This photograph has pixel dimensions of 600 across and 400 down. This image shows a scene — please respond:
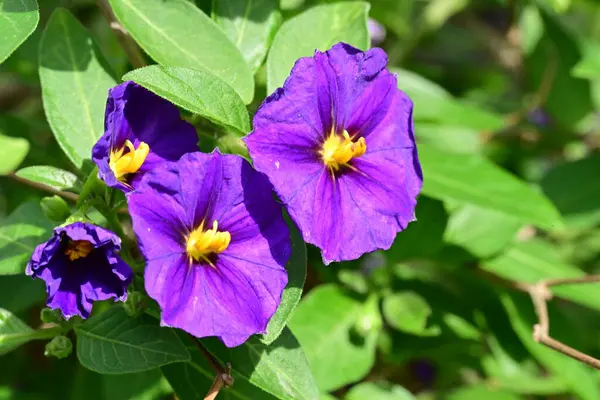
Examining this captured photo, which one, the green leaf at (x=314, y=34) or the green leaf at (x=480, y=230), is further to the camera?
the green leaf at (x=480, y=230)

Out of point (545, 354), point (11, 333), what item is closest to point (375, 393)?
point (545, 354)

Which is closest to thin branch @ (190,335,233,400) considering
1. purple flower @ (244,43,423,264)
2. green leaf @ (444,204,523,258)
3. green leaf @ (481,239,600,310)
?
purple flower @ (244,43,423,264)

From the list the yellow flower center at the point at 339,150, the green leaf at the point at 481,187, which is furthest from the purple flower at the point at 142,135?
the green leaf at the point at 481,187

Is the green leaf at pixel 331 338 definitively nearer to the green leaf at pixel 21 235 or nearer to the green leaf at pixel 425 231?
the green leaf at pixel 425 231

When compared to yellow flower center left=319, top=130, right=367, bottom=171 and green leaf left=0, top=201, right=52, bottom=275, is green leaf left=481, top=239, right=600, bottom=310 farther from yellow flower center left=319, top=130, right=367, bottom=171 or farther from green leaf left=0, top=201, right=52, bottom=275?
green leaf left=0, top=201, right=52, bottom=275

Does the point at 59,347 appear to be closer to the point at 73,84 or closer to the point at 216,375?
the point at 216,375

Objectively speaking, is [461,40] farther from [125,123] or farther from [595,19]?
[125,123]
